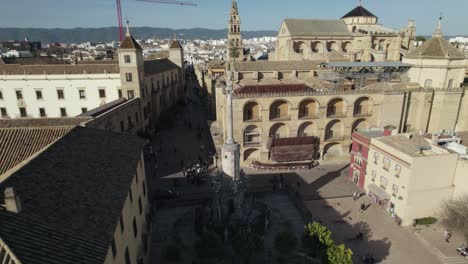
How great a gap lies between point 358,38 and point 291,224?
1968 inches

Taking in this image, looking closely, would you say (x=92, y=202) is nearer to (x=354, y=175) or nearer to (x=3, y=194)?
(x=3, y=194)

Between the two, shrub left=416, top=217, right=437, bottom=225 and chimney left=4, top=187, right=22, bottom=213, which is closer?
chimney left=4, top=187, right=22, bottom=213

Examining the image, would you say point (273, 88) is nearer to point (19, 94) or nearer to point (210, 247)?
point (210, 247)

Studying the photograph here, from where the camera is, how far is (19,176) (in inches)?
495

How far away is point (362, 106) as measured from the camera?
3919 centimetres

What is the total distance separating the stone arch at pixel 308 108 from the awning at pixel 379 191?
11.6 metres

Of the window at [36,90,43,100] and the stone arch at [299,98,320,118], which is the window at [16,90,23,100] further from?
the stone arch at [299,98,320,118]

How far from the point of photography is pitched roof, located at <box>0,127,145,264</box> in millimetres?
9883

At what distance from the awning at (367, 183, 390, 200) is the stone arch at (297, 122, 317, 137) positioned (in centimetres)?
1069

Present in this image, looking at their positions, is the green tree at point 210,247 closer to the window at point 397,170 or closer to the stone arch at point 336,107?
the window at point 397,170

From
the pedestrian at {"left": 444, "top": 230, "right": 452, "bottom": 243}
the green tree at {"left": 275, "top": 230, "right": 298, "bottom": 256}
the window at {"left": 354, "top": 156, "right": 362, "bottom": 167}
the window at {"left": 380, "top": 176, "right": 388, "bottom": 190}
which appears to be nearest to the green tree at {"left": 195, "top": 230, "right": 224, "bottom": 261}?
the green tree at {"left": 275, "top": 230, "right": 298, "bottom": 256}

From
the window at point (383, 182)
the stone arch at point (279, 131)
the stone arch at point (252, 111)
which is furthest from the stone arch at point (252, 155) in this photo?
the window at point (383, 182)

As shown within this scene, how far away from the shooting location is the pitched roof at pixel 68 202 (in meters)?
9.88

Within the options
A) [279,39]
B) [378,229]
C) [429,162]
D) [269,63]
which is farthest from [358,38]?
[378,229]
